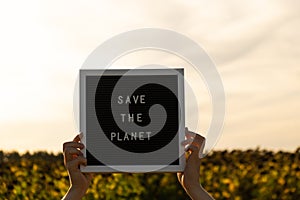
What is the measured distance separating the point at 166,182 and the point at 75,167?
484 centimetres

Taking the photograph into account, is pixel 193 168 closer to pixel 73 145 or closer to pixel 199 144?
pixel 199 144

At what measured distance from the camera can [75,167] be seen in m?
3.60

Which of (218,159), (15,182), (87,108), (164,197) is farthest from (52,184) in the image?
(87,108)

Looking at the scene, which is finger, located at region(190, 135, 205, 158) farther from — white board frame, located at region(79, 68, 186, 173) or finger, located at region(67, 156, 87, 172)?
finger, located at region(67, 156, 87, 172)

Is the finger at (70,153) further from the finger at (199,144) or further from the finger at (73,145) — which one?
the finger at (199,144)

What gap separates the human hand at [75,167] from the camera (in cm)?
358

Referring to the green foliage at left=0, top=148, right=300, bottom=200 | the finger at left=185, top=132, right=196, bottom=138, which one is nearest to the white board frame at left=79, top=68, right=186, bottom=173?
the finger at left=185, top=132, right=196, bottom=138

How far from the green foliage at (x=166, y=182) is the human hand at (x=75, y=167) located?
4663mm

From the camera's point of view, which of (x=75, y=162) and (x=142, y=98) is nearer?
(x=75, y=162)

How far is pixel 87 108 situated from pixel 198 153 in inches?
22.6

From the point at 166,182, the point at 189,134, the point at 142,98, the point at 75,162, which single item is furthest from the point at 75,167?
the point at 166,182

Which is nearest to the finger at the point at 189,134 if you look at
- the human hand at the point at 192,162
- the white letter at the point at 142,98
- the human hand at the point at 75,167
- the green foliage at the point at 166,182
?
the human hand at the point at 192,162

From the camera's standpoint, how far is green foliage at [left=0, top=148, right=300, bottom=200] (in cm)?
830

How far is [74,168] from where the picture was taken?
3.60 meters
